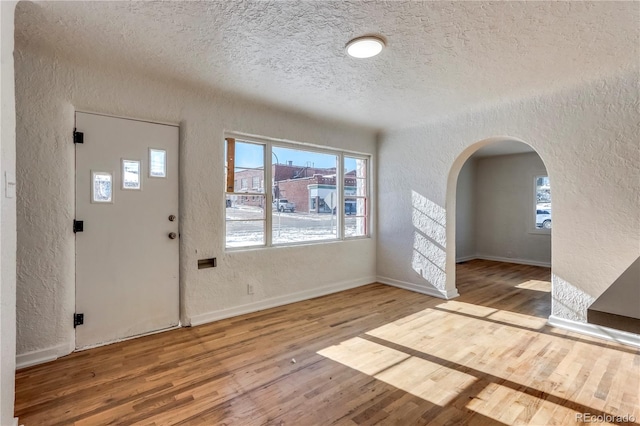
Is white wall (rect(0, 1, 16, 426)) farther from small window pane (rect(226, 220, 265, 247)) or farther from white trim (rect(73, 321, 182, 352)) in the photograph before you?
small window pane (rect(226, 220, 265, 247))

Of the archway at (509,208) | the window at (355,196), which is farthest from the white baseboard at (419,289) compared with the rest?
the archway at (509,208)

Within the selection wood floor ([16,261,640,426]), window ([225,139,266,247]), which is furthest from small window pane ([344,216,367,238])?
wood floor ([16,261,640,426])

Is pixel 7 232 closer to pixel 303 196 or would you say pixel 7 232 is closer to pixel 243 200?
pixel 243 200

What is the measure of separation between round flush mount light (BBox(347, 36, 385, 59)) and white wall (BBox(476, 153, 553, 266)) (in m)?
5.92

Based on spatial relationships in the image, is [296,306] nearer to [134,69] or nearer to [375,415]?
[375,415]

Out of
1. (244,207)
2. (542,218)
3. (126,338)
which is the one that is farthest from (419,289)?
(542,218)

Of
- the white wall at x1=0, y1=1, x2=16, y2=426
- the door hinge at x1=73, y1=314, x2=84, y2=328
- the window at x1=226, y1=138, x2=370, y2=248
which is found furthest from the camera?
the window at x1=226, y1=138, x2=370, y2=248

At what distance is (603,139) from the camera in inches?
118

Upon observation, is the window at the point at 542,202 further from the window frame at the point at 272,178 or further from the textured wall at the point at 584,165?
the window frame at the point at 272,178

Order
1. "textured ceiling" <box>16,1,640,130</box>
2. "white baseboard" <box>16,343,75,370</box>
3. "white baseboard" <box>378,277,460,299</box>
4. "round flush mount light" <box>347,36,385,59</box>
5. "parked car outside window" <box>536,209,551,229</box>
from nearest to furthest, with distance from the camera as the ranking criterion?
"textured ceiling" <box>16,1,640,130</box>, "round flush mount light" <box>347,36,385,59</box>, "white baseboard" <box>16,343,75,370</box>, "white baseboard" <box>378,277,460,299</box>, "parked car outside window" <box>536,209,551,229</box>

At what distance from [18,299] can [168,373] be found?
54.7 inches

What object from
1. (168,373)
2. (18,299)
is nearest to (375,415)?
(168,373)

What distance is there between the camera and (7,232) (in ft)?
5.41

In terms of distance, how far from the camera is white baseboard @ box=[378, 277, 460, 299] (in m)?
4.32
